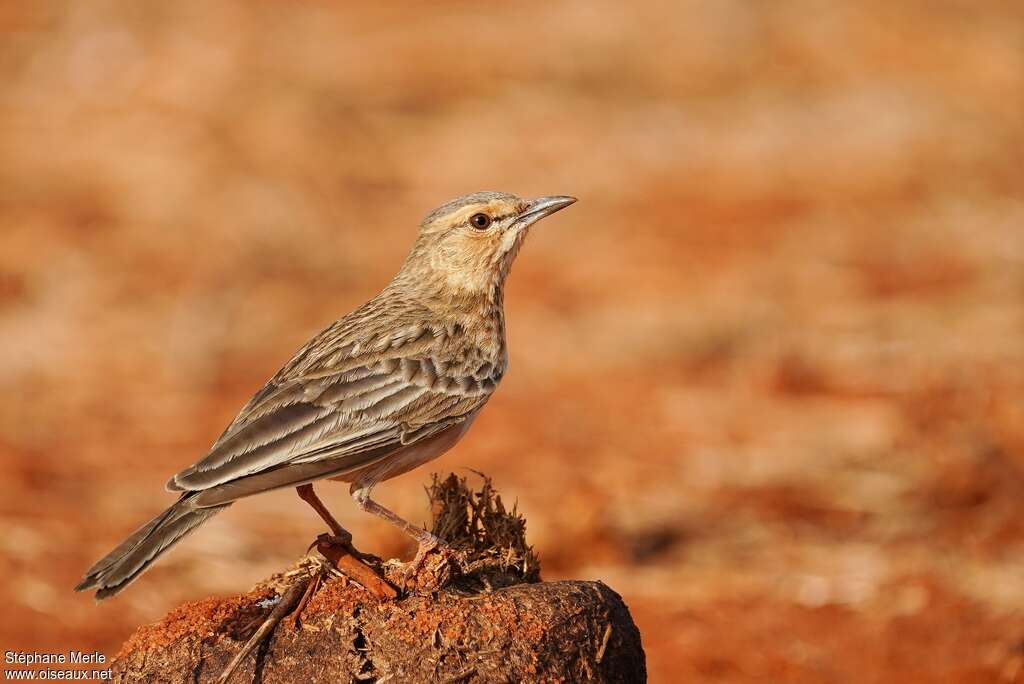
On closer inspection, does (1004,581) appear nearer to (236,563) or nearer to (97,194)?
(236,563)

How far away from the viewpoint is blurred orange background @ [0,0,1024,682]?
977 cm

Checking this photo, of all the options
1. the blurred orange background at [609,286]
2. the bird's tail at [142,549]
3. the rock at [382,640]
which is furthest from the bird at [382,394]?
the blurred orange background at [609,286]

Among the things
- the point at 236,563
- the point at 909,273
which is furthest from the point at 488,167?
the point at 236,563

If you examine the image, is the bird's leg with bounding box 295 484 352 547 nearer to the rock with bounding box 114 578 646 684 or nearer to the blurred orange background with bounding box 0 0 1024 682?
the rock with bounding box 114 578 646 684

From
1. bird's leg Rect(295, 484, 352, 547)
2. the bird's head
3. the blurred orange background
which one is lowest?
bird's leg Rect(295, 484, 352, 547)

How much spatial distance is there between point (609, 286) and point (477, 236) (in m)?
8.28

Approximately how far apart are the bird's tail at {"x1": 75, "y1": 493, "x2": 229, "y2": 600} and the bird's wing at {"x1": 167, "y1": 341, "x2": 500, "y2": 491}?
100 millimetres

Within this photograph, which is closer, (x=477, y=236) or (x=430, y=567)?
(x=430, y=567)

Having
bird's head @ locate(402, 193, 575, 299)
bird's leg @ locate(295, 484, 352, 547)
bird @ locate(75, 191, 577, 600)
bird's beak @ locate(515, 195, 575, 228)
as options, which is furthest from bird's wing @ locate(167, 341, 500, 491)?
bird's beak @ locate(515, 195, 575, 228)

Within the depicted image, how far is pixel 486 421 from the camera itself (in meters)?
12.8

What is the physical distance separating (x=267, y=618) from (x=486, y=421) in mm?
7677

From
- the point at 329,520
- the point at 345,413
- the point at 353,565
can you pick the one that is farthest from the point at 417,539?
the point at 345,413

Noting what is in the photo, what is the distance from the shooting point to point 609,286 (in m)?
15.4

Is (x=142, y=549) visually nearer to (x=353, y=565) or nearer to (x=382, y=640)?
(x=353, y=565)
